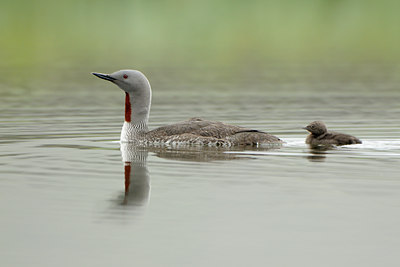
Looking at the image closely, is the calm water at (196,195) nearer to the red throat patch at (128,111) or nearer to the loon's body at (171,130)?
the loon's body at (171,130)

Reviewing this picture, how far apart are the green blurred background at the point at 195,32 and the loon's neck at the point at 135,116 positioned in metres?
12.9

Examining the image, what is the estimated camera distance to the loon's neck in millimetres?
12039

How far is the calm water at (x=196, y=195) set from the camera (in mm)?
6465

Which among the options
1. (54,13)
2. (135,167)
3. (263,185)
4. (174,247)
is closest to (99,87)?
(135,167)

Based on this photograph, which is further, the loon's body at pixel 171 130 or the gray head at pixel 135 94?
the gray head at pixel 135 94

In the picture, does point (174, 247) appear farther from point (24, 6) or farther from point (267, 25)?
point (24, 6)

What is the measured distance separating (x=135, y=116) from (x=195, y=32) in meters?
26.6

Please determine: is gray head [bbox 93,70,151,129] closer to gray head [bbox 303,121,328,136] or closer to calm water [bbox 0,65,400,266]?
calm water [bbox 0,65,400,266]

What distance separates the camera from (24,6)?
43.9m

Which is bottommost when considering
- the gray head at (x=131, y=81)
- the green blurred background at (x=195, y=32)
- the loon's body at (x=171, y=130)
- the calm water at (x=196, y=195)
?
the calm water at (x=196, y=195)

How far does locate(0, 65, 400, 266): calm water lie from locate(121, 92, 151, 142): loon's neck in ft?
0.87

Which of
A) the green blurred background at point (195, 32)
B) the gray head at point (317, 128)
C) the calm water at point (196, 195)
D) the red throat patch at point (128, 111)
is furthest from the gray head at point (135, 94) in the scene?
the green blurred background at point (195, 32)

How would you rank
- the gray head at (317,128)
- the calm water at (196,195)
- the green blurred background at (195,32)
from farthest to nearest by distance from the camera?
the green blurred background at (195,32) < the gray head at (317,128) < the calm water at (196,195)

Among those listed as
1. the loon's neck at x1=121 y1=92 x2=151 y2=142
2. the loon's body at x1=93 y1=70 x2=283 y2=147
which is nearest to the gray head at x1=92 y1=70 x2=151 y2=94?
the loon's body at x1=93 y1=70 x2=283 y2=147
